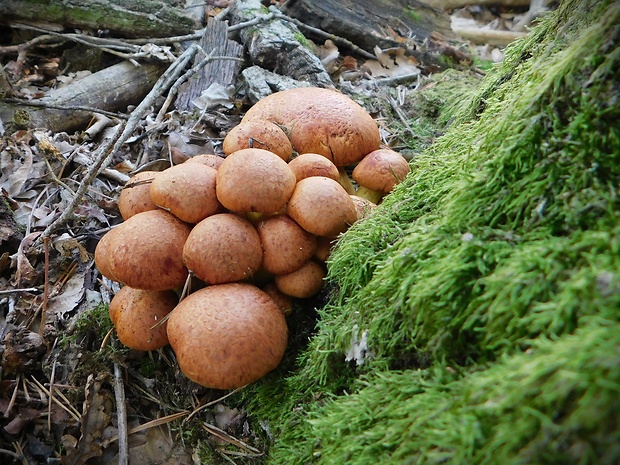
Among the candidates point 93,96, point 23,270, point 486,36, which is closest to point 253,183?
point 23,270

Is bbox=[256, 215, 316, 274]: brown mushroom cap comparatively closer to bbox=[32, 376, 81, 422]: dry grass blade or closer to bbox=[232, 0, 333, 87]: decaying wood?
bbox=[32, 376, 81, 422]: dry grass blade

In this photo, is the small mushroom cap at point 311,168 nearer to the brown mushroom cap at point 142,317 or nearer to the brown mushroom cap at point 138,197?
the brown mushroom cap at point 138,197

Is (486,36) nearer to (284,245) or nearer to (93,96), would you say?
(93,96)

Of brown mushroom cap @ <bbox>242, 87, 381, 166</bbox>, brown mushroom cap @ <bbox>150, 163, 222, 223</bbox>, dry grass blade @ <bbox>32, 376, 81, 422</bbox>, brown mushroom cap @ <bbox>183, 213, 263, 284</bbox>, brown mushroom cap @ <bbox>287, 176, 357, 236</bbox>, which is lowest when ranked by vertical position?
dry grass blade @ <bbox>32, 376, 81, 422</bbox>

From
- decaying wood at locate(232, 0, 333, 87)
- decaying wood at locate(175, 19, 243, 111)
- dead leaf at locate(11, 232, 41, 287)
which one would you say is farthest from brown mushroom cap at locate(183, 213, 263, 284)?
decaying wood at locate(232, 0, 333, 87)

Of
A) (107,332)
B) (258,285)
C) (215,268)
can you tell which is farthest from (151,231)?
(107,332)

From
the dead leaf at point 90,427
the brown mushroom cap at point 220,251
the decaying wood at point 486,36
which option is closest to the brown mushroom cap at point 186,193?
the brown mushroom cap at point 220,251

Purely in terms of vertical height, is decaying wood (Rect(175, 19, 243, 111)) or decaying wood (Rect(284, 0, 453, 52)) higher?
decaying wood (Rect(284, 0, 453, 52))
